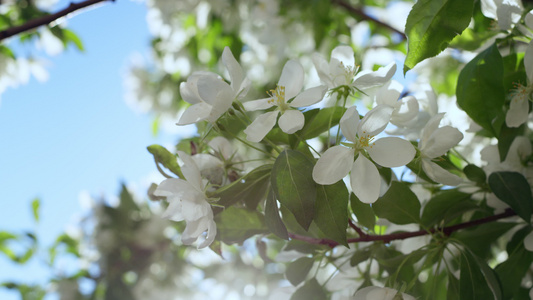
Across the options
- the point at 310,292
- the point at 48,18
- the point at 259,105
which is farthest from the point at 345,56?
the point at 48,18

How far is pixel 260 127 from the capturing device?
1.94 feet

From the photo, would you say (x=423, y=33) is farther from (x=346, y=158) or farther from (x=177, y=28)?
(x=177, y=28)

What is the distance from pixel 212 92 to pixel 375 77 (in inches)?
8.7

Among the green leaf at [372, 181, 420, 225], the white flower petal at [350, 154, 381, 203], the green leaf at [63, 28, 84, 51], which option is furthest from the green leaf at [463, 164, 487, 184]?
the green leaf at [63, 28, 84, 51]

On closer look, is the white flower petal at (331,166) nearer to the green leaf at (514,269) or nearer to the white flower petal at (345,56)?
the white flower petal at (345,56)

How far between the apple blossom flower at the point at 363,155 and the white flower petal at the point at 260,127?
0.27 ft

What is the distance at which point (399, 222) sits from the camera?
0.69 metres

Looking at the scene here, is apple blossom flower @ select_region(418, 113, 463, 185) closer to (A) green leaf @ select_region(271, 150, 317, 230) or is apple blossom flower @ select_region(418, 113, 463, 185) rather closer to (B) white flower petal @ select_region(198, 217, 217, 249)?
(A) green leaf @ select_region(271, 150, 317, 230)

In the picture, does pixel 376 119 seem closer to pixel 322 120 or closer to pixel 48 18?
pixel 322 120

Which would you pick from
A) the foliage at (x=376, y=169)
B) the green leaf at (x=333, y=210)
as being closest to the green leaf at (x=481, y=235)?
the foliage at (x=376, y=169)

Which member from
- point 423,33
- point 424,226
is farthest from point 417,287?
point 423,33

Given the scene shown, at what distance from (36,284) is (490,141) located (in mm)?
2205

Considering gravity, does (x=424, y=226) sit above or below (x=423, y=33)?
below

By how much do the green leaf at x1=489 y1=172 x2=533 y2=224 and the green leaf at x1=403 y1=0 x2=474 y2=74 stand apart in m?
0.21
